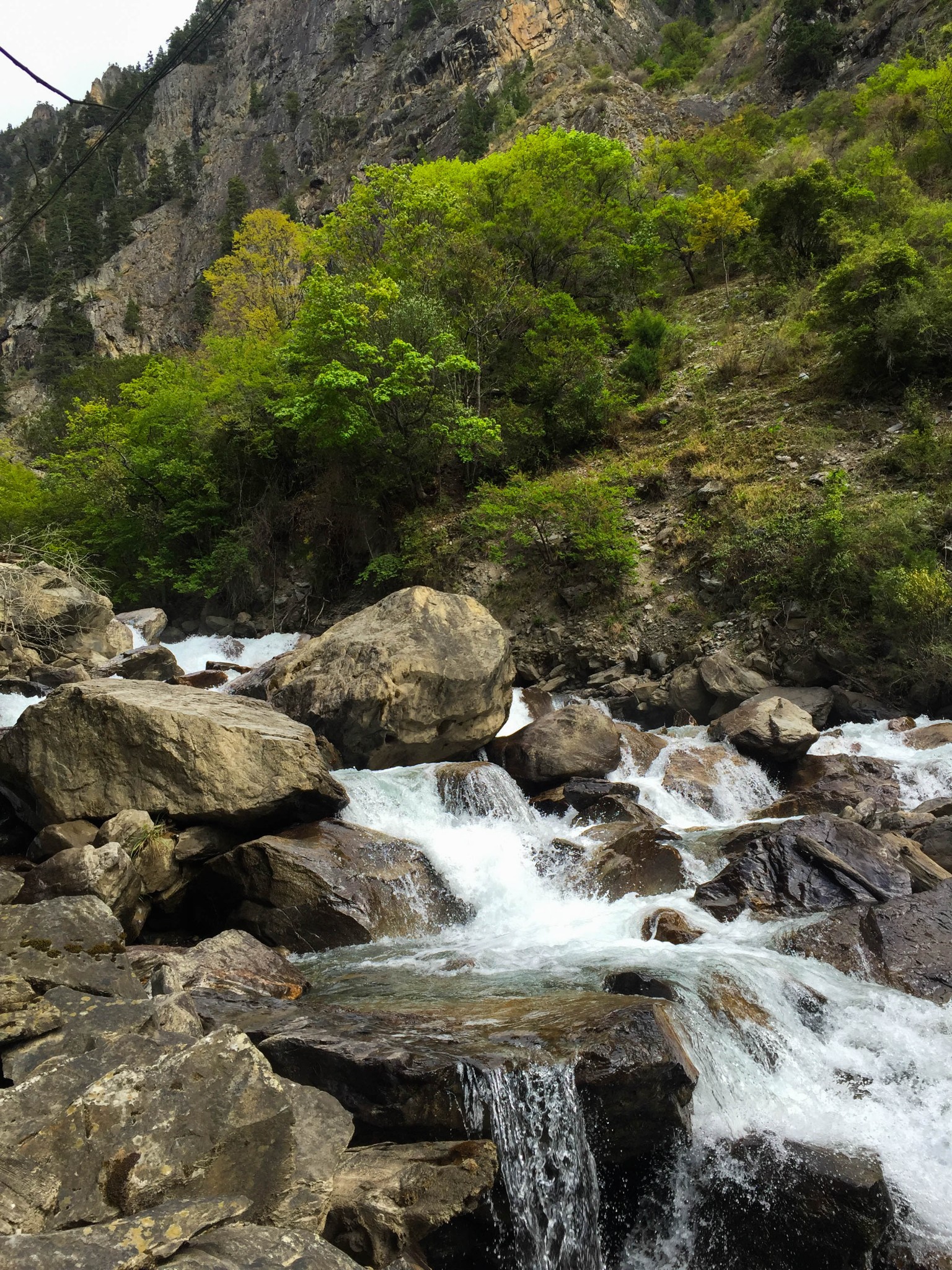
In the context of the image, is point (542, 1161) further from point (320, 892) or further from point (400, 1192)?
point (320, 892)

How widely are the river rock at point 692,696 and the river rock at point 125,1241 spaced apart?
506 inches

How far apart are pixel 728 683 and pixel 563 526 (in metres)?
5.98

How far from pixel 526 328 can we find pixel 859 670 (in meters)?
14.7

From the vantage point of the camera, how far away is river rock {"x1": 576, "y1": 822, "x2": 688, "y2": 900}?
361 inches

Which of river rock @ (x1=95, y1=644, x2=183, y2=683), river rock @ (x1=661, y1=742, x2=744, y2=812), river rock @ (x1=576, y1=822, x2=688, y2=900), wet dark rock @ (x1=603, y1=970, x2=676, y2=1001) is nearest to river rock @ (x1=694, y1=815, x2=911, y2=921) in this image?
river rock @ (x1=576, y1=822, x2=688, y2=900)

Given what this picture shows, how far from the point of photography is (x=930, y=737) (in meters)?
12.2

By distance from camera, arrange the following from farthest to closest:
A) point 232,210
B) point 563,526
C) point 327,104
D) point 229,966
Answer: point 327,104 → point 232,210 → point 563,526 → point 229,966

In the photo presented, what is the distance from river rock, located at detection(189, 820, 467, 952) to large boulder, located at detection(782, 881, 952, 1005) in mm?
4015

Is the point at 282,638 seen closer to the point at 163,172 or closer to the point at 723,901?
the point at 723,901

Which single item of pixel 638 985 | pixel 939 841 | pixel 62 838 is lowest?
pixel 939 841

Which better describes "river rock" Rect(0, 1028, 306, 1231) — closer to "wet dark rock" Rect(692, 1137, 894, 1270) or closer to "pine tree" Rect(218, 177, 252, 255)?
"wet dark rock" Rect(692, 1137, 894, 1270)

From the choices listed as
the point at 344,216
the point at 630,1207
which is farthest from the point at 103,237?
the point at 630,1207

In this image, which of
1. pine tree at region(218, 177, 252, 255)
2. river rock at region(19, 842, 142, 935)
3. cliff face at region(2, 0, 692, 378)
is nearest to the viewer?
river rock at region(19, 842, 142, 935)

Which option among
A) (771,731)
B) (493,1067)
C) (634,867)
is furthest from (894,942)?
(771,731)
